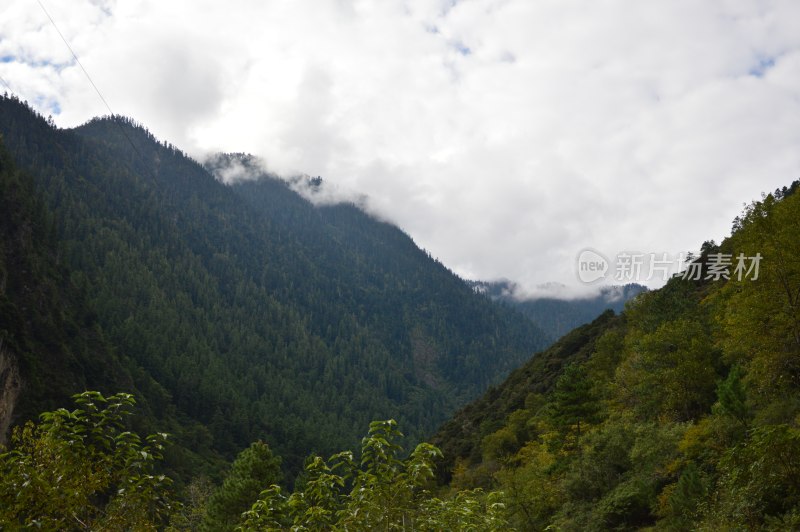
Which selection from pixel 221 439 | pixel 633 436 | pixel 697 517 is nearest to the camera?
pixel 697 517

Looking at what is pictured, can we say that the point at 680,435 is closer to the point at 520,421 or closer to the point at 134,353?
the point at 520,421

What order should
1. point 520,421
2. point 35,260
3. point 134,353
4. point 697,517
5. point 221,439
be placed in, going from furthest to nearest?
1. point 134,353
2. point 221,439
3. point 35,260
4. point 520,421
5. point 697,517

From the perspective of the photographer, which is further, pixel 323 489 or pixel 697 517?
pixel 697 517

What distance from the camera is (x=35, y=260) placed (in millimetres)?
94312

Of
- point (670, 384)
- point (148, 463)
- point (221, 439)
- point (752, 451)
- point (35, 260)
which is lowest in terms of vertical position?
point (221, 439)

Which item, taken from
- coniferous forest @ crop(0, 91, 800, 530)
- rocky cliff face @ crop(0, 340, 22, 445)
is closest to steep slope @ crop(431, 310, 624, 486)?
coniferous forest @ crop(0, 91, 800, 530)

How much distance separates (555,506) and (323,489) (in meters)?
26.6

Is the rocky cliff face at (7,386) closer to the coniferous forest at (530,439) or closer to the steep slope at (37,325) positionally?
the steep slope at (37,325)

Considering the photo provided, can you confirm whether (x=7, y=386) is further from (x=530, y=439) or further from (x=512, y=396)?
(x=512, y=396)

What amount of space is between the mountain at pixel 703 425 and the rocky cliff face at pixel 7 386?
2432 inches

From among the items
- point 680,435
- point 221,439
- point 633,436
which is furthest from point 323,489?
point 221,439

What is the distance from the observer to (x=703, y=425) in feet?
82.3

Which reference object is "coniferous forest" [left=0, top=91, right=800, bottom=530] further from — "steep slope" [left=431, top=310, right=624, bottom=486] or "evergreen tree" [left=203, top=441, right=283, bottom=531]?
"steep slope" [left=431, top=310, right=624, bottom=486]

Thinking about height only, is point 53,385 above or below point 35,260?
below
